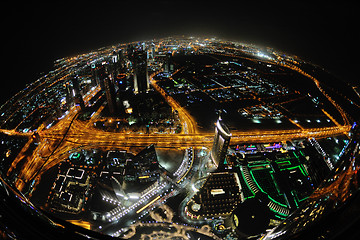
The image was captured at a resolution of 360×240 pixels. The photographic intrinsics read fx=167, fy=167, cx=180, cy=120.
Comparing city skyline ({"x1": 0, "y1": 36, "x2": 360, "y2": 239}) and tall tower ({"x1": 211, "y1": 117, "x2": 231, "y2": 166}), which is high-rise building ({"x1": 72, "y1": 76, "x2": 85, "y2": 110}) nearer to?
city skyline ({"x1": 0, "y1": 36, "x2": 360, "y2": 239})

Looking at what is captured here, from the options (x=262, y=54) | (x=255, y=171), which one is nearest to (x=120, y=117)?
(x=255, y=171)

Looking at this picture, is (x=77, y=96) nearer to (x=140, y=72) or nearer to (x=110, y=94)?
(x=110, y=94)

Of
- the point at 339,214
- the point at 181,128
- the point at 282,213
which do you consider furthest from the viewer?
the point at 181,128

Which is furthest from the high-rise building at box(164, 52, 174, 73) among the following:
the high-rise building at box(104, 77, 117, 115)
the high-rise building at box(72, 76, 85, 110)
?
the high-rise building at box(72, 76, 85, 110)

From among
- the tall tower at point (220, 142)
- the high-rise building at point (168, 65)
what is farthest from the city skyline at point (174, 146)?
the high-rise building at point (168, 65)

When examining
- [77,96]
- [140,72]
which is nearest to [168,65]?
[140,72]

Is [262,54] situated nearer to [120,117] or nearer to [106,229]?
[120,117]
